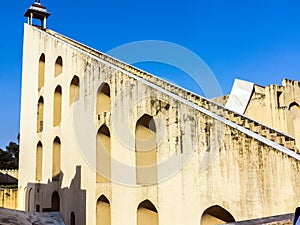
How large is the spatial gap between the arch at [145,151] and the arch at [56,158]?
16.8ft

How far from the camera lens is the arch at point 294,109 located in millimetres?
12734

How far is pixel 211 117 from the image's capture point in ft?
19.7

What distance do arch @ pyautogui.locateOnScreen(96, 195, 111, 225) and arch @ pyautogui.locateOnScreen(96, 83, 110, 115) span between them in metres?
2.51

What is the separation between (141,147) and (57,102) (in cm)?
591

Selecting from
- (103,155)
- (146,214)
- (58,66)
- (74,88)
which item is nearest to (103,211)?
(103,155)

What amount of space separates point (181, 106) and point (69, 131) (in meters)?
5.73

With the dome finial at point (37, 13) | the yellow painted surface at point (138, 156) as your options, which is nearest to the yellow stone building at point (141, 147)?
the yellow painted surface at point (138, 156)

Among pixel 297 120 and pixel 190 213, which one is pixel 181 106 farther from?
pixel 297 120

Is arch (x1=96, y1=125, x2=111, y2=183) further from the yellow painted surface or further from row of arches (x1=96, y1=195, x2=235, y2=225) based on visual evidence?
row of arches (x1=96, y1=195, x2=235, y2=225)

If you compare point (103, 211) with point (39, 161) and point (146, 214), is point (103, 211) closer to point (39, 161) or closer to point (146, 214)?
point (146, 214)

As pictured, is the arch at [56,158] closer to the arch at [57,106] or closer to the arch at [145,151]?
the arch at [57,106]

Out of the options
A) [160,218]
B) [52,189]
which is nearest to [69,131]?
[52,189]

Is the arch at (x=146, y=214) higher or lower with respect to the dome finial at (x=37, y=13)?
lower

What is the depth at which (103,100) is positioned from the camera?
10.1 meters
